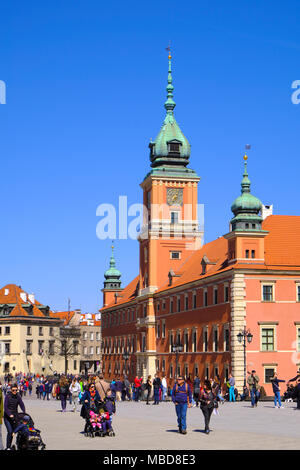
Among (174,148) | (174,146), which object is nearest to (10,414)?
(174,148)

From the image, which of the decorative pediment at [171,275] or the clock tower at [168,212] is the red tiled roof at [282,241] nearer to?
the decorative pediment at [171,275]

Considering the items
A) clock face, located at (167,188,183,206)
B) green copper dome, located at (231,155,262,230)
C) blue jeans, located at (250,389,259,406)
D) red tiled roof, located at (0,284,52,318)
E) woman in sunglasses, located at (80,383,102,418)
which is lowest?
blue jeans, located at (250,389,259,406)

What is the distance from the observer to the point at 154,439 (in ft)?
70.9

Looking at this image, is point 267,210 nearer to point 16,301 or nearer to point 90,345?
point 16,301

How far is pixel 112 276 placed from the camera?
389 feet

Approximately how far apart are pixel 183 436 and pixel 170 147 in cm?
6634

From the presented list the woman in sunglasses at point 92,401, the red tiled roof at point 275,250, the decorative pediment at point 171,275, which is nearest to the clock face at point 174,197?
the decorative pediment at point 171,275

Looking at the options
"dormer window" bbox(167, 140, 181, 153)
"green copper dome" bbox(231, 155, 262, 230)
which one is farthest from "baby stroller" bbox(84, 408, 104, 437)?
"dormer window" bbox(167, 140, 181, 153)

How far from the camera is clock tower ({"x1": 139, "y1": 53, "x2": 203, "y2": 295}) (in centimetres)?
8400

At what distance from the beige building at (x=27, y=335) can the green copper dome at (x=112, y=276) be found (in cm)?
900

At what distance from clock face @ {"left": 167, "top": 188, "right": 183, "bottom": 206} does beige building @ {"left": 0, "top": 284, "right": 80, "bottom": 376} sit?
111 feet

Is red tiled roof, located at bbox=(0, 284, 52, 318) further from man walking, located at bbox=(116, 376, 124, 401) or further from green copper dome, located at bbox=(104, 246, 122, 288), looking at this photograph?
man walking, located at bbox=(116, 376, 124, 401)
